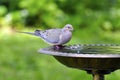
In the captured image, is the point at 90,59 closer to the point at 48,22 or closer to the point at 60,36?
the point at 60,36

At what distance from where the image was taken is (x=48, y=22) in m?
10.6

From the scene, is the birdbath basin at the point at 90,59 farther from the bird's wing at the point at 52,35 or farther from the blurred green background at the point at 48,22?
the blurred green background at the point at 48,22

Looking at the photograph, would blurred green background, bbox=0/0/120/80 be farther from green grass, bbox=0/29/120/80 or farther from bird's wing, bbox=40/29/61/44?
bird's wing, bbox=40/29/61/44

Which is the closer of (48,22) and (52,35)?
(52,35)

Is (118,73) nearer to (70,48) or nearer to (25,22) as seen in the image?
(70,48)

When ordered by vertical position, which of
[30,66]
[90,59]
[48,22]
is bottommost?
[90,59]

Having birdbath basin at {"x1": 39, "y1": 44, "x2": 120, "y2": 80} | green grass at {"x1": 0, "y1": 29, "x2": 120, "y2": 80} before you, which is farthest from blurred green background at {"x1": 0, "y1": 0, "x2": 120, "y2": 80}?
birdbath basin at {"x1": 39, "y1": 44, "x2": 120, "y2": 80}

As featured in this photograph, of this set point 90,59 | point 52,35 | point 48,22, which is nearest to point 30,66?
point 48,22

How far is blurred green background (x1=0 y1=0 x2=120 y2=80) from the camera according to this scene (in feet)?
27.7

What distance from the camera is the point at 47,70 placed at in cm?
729

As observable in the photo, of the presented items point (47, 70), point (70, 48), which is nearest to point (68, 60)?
point (70, 48)

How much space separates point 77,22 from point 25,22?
1.57 m

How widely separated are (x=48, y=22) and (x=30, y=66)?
309 cm

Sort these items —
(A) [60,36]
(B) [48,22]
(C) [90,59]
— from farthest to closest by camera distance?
(B) [48,22] < (A) [60,36] < (C) [90,59]
